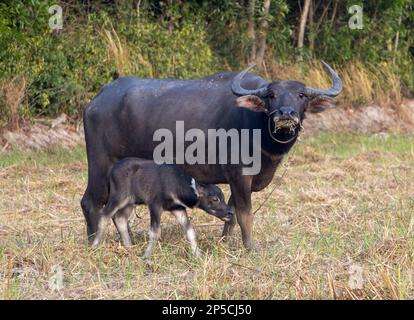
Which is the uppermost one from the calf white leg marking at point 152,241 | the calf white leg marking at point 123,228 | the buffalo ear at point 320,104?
the buffalo ear at point 320,104

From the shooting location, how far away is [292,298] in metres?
5.96

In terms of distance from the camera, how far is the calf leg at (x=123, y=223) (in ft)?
25.1

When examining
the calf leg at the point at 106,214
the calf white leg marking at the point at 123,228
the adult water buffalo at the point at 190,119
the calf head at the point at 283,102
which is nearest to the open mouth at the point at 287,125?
the calf head at the point at 283,102

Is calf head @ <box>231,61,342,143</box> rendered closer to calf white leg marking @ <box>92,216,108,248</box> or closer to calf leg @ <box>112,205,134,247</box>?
calf leg @ <box>112,205,134,247</box>

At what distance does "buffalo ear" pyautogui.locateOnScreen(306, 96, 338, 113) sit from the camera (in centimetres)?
755

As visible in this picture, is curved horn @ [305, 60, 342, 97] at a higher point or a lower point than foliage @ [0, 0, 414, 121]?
higher

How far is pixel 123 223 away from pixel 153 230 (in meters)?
0.51

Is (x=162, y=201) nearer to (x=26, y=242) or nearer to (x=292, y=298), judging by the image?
(x=26, y=242)

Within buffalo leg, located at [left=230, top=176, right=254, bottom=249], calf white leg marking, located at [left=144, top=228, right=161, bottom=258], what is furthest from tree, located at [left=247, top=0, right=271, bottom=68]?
calf white leg marking, located at [left=144, top=228, right=161, bottom=258]

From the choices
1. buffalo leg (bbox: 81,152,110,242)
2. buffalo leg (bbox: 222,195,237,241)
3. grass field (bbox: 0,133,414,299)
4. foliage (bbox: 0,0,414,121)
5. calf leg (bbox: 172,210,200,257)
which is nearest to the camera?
grass field (bbox: 0,133,414,299)

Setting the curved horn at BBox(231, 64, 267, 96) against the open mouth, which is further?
the curved horn at BBox(231, 64, 267, 96)

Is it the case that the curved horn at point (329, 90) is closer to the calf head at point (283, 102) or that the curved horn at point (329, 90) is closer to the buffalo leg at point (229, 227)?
the calf head at point (283, 102)

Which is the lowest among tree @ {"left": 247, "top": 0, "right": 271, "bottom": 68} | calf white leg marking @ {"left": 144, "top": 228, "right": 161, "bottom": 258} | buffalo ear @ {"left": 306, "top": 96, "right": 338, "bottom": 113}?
tree @ {"left": 247, "top": 0, "right": 271, "bottom": 68}
